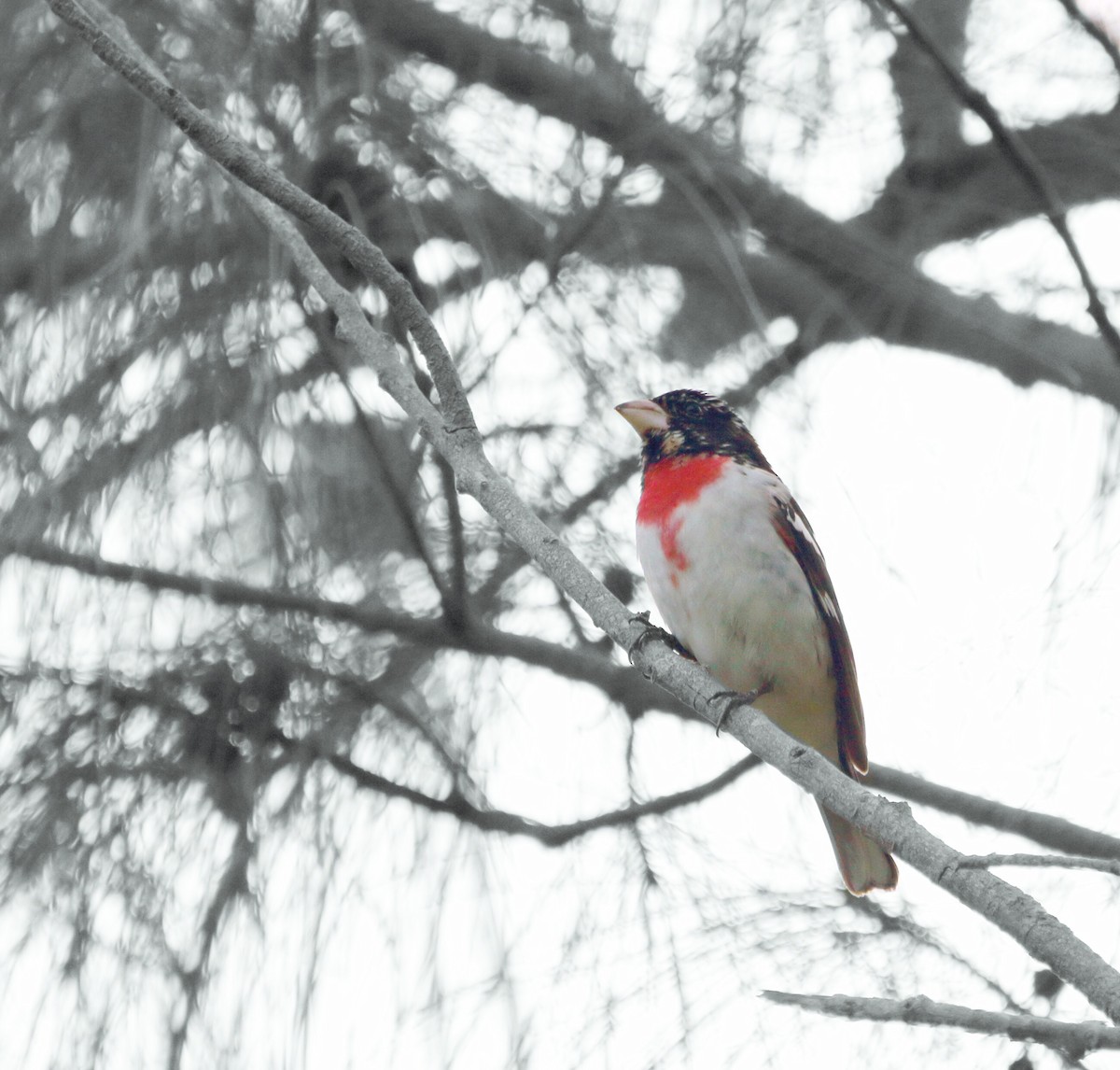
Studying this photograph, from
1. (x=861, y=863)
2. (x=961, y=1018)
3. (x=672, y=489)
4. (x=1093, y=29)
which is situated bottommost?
(x=961, y=1018)

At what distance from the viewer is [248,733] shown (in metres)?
2.12

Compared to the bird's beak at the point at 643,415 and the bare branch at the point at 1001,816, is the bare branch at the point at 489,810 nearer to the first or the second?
the bare branch at the point at 1001,816

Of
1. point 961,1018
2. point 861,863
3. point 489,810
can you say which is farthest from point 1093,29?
point 961,1018

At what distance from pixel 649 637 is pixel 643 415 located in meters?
0.37

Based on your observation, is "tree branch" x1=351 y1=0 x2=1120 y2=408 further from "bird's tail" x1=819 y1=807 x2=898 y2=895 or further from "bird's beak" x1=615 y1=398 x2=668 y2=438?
"bird's tail" x1=819 y1=807 x2=898 y2=895

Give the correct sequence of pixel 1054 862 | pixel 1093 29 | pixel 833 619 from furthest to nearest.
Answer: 1. pixel 833 619
2. pixel 1093 29
3. pixel 1054 862

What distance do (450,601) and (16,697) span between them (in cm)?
63

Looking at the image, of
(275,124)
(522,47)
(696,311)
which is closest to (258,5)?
(275,124)

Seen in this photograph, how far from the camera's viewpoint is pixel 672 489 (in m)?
2.62

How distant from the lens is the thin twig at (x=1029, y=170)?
202 cm

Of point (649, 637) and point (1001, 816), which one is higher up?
point (649, 637)

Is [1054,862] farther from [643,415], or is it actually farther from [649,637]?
[643,415]

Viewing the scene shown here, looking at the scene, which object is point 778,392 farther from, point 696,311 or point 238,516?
point 238,516

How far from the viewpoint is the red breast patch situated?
252 cm
